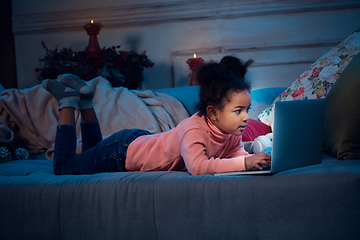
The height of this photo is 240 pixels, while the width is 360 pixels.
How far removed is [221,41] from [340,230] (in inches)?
94.7

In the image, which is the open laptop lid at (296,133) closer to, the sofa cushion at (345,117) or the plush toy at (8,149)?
the sofa cushion at (345,117)

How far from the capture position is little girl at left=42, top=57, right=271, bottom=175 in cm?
107

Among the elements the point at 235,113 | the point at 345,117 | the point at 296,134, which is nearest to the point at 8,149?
the point at 235,113

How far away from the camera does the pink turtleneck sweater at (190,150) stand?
1029 millimetres

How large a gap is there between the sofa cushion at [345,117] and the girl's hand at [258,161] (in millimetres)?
247

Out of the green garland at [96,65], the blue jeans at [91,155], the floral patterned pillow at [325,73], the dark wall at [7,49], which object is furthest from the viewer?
the dark wall at [7,49]

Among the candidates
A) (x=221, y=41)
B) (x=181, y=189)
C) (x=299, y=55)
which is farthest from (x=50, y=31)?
(x=181, y=189)

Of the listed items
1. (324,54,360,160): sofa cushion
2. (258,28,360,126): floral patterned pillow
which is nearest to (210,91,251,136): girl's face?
(324,54,360,160): sofa cushion

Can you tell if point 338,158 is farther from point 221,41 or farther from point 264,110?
point 221,41

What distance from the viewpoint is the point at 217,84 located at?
114 cm

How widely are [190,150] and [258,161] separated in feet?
0.74

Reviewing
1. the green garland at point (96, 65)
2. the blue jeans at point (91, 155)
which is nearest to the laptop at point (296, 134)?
the blue jeans at point (91, 155)

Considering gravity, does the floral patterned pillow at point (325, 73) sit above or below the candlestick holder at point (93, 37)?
below

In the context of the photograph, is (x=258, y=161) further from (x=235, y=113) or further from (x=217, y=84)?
(x=217, y=84)
